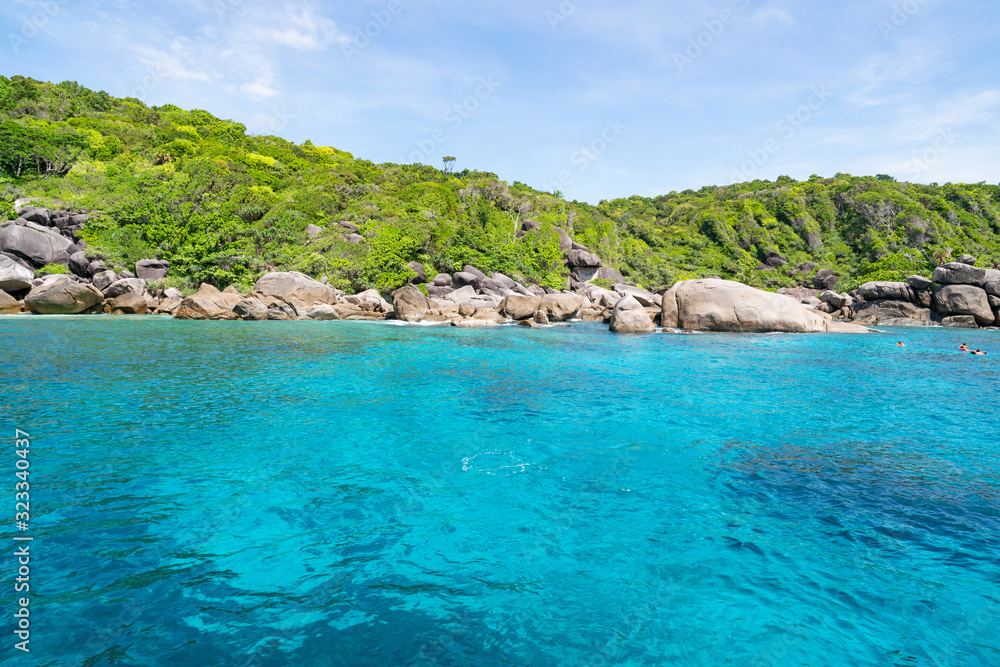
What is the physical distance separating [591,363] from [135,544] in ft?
42.2

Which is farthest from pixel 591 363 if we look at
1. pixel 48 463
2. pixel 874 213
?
pixel 874 213

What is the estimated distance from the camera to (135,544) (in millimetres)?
4176

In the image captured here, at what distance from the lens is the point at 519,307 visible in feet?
108

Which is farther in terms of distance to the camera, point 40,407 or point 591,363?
point 591,363

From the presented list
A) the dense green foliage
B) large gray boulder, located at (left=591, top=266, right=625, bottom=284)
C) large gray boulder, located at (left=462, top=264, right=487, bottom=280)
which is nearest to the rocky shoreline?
large gray boulder, located at (left=462, top=264, right=487, bottom=280)

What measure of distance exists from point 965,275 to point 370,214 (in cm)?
5257

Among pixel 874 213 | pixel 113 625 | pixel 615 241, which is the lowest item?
pixel 113 625

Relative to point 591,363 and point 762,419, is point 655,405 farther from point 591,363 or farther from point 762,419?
point 591,363

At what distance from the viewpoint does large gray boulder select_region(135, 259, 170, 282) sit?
3572 centimetres

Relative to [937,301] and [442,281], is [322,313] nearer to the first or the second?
[442,281]

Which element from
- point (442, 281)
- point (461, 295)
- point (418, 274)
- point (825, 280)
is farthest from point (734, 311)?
point (825, 280)

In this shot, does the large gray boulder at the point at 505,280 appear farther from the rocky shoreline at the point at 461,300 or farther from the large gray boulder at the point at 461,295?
the large gray boulder at the point at 461,295

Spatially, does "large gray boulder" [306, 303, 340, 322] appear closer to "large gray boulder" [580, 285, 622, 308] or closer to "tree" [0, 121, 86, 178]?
"large gray boulder" [580, 285, 622, 308]

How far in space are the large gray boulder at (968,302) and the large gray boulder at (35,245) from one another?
63.2 meters
